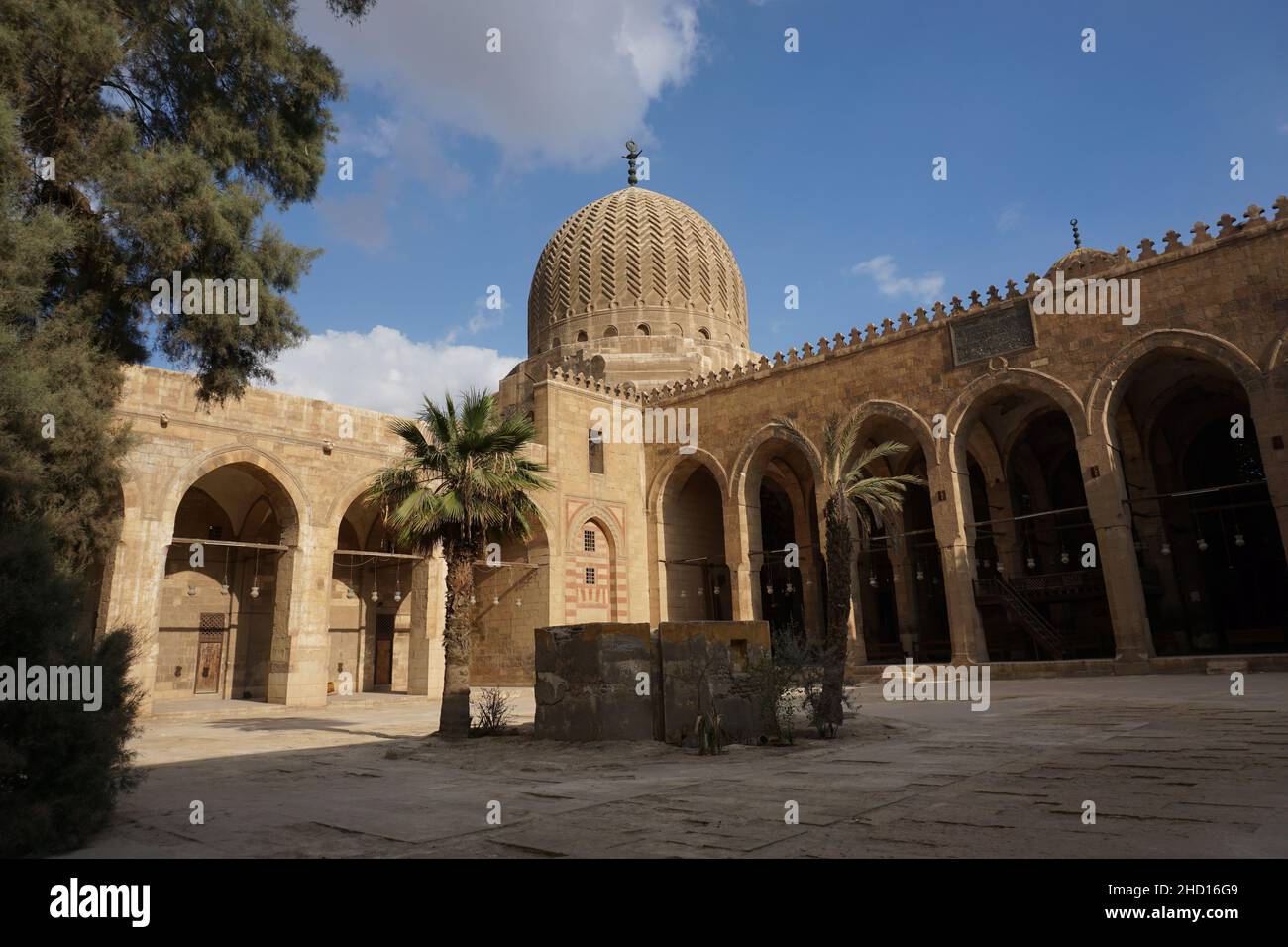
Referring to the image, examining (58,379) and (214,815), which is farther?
(58,379)

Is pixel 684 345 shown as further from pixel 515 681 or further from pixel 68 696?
pixel 68 696

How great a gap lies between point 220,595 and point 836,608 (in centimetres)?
1696

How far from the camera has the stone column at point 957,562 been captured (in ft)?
60.8

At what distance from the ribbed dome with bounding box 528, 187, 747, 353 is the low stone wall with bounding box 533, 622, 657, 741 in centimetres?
1971

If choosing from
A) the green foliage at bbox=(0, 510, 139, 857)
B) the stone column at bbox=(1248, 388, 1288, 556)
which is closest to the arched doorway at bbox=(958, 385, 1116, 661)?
the stone column at bbox=(1248, 388, 1288, 556)

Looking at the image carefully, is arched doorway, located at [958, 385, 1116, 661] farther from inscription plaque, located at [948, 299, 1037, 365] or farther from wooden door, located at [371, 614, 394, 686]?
wooden door, located at [371, 614, 394, 686]

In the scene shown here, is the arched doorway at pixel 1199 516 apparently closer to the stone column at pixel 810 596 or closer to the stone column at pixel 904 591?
the stone column at pixel 904 591

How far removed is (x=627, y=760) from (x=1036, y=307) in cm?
1524

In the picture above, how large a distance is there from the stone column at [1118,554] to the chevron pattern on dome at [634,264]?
48.6ft

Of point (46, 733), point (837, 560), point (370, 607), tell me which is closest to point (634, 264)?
point (370, 607)

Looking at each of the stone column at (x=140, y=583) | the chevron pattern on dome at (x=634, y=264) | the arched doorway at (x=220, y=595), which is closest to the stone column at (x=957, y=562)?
the chevron pattern on dome at (x=634, y=264)

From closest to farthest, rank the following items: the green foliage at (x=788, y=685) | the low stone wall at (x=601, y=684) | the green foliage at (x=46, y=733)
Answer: the green foliage at (x=46, y=733)
the green foliage at (x=788, y=685)
the low stone wall at (x=601, y=684)
